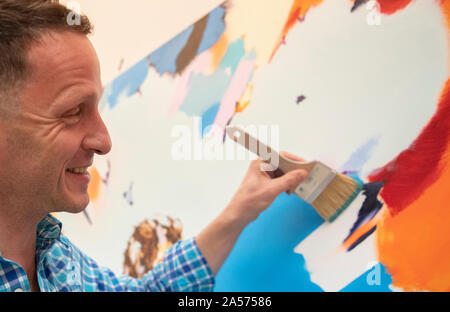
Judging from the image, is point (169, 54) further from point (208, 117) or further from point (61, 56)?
point (61, 56)

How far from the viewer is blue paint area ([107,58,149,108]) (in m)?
1.28

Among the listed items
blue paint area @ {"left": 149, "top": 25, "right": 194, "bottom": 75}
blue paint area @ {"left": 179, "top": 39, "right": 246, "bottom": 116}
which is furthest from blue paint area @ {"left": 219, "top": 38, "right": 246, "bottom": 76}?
blue paint area @ {"left": 149, "top": 25, "right": 194, "bottom": 75}

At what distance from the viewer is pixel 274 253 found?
97 centimetres

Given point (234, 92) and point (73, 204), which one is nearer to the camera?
point (73, 204)

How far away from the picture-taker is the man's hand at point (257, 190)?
2.97 ft

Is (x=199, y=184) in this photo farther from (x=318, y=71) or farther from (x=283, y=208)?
(x=318, y=71)

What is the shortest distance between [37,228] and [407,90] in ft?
2.21

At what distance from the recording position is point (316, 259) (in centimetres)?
90

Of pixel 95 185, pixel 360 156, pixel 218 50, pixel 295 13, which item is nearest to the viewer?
pixel 360 156

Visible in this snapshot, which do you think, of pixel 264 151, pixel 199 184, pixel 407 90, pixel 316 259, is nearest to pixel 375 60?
pixel 407 90

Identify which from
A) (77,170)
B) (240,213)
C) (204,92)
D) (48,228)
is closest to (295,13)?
(204,92)

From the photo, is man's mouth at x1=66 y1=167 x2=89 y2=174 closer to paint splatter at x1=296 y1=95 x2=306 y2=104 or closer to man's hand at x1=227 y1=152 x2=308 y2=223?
man's hand at x1=227 y1=152 x2=308 y2=223

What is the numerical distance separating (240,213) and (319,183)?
154mm
